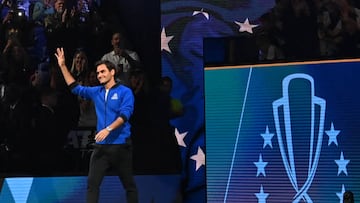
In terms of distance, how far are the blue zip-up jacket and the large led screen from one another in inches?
34.4

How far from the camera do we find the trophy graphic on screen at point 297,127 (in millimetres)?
5602

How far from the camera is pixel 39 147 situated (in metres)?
7.90

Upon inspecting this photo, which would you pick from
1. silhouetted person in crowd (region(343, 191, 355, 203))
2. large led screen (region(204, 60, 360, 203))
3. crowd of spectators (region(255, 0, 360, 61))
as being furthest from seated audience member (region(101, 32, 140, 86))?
silhouetted person in crowd (region(343, 191, 355, 203))

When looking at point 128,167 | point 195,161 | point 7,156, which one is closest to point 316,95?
point 128,167

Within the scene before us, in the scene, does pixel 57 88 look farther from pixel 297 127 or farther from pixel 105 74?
pixel 297 127

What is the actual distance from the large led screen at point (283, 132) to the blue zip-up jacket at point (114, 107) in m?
0.87

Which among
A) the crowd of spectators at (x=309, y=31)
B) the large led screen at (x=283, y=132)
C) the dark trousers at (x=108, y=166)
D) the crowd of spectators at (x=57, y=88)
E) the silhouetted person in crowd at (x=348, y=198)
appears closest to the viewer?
the silhouetted person in crowd at (x=348, y=198)

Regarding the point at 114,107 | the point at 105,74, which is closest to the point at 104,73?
the point at 105,74

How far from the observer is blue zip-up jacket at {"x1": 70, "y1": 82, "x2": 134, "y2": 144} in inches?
249

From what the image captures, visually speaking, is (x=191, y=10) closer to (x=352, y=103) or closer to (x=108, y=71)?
(x=108, y=71)

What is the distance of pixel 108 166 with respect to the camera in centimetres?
636

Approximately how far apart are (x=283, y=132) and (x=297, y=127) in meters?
0.14

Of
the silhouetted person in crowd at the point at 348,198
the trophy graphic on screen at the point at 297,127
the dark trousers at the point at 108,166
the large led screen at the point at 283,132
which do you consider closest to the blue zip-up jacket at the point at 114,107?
the dark trousers at the point at 108,166

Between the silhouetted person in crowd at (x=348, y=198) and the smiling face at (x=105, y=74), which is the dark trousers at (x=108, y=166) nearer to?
the smiling face at (x=105, y=74)
